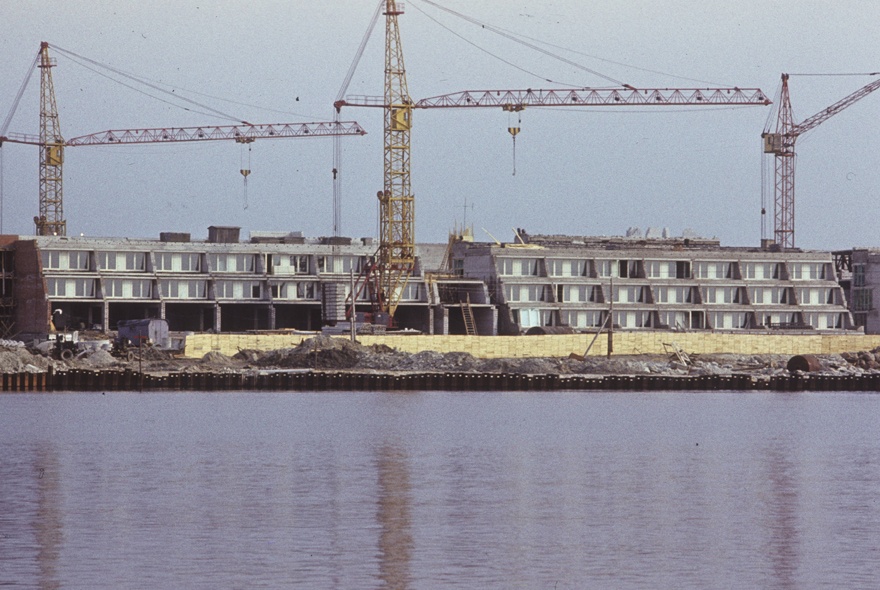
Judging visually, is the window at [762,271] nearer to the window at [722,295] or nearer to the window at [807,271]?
the window at [807,271]

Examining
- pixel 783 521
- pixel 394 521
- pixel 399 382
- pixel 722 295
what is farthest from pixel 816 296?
pixel 394 521

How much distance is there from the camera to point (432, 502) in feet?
161

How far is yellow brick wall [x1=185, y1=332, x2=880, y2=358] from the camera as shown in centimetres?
14062

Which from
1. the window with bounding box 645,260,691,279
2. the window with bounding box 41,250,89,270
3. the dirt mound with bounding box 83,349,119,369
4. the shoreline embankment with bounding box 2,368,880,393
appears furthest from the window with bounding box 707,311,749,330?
the dirt mound with bounding box 83,349,119,369

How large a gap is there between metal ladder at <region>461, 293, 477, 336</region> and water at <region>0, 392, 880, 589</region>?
69.8m

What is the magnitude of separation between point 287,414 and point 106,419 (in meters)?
12.0

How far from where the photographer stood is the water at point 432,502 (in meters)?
36.1

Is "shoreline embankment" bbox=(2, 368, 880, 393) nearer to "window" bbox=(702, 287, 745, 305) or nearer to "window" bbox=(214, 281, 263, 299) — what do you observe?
"window" bbox=(214, 281, 263, 299)

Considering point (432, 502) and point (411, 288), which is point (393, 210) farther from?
point (432, 502)

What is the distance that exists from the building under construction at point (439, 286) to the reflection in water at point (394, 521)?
92.6 metres

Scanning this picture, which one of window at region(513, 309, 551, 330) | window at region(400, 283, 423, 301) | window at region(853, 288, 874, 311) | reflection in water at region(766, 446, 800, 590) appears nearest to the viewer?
reflection in water at region(766, 446, 800, 590)

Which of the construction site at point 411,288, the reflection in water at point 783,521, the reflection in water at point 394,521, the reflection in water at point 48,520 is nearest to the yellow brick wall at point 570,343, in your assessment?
the construction site at point 411,288

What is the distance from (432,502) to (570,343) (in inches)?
4019

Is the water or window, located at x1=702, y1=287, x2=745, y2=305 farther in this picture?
window, located at x1=702, y1=287, x2=745, y2=305
